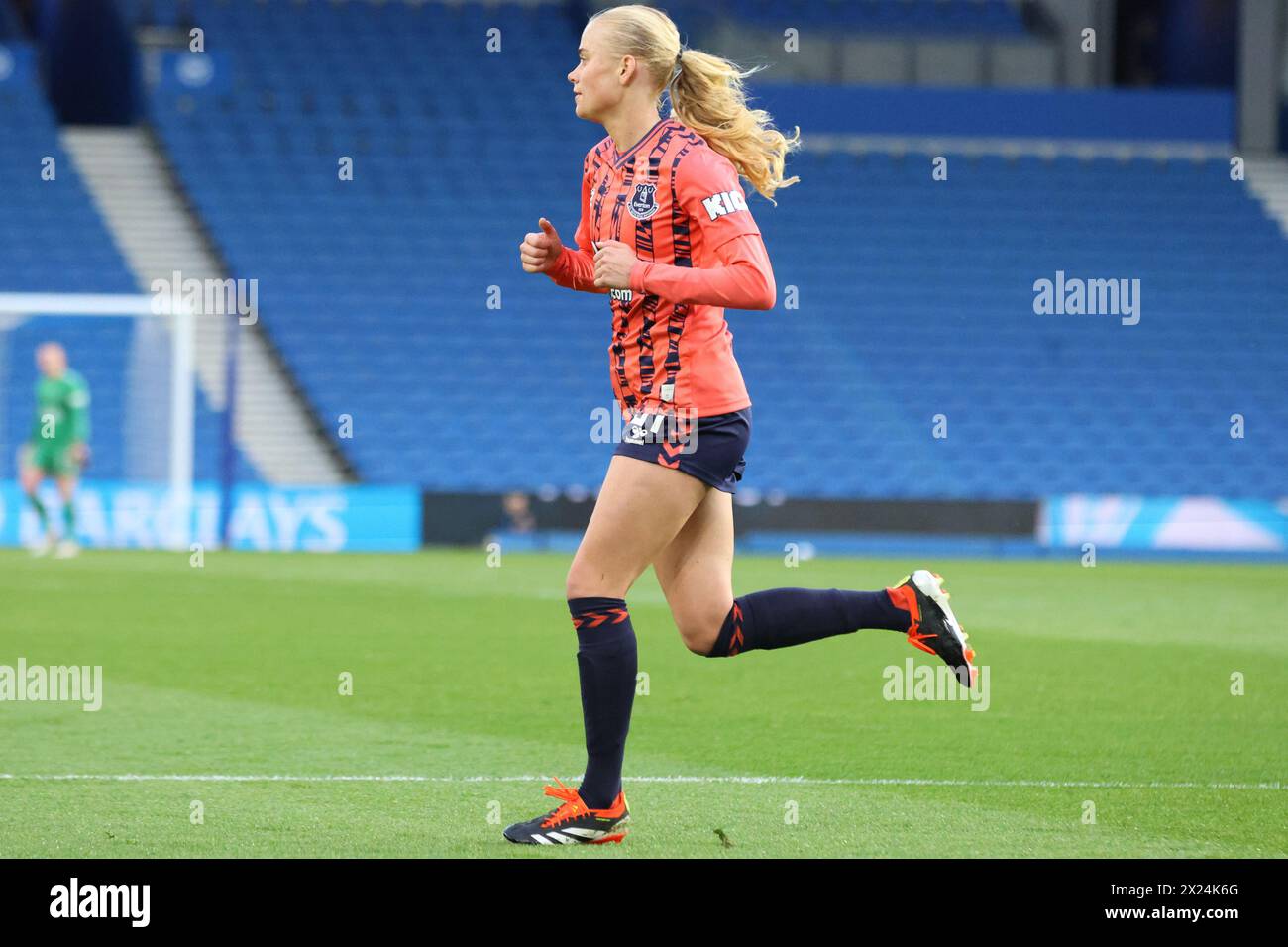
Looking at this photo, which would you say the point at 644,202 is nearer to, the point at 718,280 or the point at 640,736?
the point at 718,280

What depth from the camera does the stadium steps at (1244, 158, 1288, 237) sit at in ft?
85.3

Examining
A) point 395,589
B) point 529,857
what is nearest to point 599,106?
point 529,857

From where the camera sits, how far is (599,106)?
4.86 metres

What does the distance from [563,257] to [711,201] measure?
61 cm

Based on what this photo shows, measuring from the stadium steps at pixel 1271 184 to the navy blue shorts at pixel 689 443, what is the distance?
22.8m

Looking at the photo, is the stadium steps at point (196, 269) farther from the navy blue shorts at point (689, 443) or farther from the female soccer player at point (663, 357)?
the navy blue shorts at point (689, 443)

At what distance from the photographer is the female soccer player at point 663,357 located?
15.2ft

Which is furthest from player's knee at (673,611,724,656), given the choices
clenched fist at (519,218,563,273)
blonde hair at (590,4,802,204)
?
blonde hair at (590,4,802,204)

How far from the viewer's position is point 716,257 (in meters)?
4.69

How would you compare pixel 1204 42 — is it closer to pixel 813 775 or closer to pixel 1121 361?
pixel 1121 361

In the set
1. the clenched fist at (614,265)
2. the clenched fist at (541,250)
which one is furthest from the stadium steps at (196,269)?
the clenched fist at (614,265)

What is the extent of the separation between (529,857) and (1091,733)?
3190 mm

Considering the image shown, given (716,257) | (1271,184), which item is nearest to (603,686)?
(716,257)

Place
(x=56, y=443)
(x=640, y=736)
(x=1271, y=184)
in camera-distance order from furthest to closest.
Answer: (x=1271, y=184) → (x=56, y=443) → (x=640, y=736)
